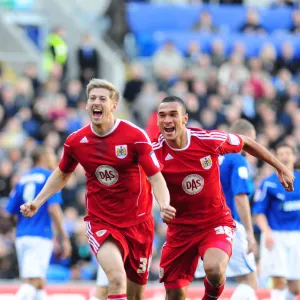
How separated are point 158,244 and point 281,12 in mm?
10781

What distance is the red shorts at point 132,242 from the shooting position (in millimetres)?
10414

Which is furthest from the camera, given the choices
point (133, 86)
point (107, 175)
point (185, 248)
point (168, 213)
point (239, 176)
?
point (133, 86)

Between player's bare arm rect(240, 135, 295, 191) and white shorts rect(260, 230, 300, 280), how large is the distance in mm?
2478

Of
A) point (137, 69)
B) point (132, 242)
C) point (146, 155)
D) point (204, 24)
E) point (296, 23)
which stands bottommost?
point (132, 242)

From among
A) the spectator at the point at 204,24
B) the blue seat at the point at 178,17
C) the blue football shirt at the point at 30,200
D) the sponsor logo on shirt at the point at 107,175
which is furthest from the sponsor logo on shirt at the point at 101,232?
the blue seat at the point at 178,17

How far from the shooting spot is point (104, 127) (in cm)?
1045

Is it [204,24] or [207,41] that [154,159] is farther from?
[204,24]

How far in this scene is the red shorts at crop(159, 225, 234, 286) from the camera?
10688 millimetres

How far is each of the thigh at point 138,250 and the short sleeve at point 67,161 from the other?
2.77 feet

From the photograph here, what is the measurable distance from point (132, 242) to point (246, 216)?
1.56 meters

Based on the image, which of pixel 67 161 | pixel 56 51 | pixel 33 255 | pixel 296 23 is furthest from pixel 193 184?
pixel 296 23

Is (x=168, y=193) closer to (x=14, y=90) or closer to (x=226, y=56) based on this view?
(x=14, y=90)

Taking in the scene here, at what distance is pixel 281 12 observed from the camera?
27062 millimetres

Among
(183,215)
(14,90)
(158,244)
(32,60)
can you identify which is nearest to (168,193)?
(183,215)
